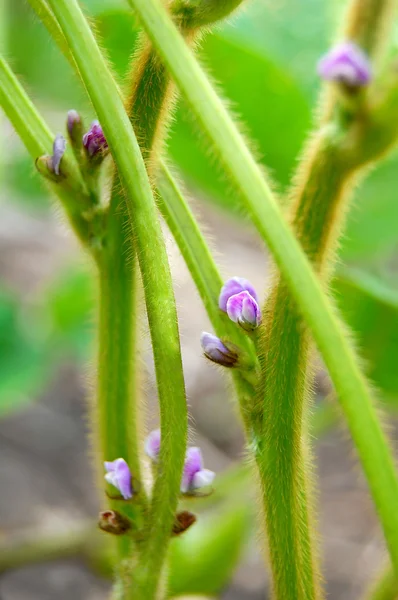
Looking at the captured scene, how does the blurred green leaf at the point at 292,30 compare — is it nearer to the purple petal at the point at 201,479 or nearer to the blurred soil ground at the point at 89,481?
the blurred soil ground at the point at 89,481

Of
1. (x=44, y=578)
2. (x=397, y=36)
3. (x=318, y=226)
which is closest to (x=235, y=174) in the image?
(x=318, y=226)

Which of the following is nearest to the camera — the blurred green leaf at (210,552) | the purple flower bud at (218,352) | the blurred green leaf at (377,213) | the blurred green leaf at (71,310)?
Answer: the purple flower bud at (218,352)

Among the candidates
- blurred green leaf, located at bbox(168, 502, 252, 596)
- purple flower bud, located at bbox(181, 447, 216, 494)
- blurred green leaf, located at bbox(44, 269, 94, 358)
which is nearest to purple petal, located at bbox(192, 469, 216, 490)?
purple flower bud, located at bbox(181, 447, 216, 494)

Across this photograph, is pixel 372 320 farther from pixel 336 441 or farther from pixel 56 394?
pixel 56 394

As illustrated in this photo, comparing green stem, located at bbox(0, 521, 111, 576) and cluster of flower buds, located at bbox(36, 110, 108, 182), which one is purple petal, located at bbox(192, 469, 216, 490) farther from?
green stem, located at bbox(0, 521, 111, 576)

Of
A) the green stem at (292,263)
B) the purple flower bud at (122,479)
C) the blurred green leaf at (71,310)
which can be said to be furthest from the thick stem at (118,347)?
the blurred green leaf at (71,310)
